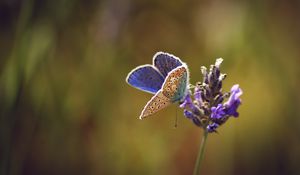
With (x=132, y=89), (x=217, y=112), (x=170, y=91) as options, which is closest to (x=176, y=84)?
(x=170, y=91)

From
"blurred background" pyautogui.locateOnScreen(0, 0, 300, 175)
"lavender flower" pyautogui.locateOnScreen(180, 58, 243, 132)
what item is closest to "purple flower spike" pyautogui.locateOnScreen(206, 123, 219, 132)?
"lavender flower" pyautogui.locateOnScreen(180, 58, 243, 132)

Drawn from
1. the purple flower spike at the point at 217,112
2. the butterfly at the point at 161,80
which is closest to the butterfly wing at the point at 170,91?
the butterfly at the point at 161,80

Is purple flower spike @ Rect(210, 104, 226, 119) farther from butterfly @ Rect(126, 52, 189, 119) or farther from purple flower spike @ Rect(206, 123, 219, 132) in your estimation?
butterfly @ Rect(126, 52, 189, 119)

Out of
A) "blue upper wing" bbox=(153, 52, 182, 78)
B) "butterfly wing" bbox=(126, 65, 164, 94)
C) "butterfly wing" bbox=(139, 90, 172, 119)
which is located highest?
"blue upper wing" bbox=(153, 52, 182, 78)

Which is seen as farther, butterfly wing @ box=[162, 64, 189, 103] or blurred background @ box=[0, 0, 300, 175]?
blurred background @ box=[0, 0, 300, 175]

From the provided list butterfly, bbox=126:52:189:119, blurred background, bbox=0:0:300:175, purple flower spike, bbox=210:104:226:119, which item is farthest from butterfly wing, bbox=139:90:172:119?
blurred background, bbox=0:0:300:175

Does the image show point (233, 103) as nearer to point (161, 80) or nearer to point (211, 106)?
point (211, 106)

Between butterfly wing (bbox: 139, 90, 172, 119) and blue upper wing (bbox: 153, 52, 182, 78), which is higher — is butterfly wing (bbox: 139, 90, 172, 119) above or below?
below
